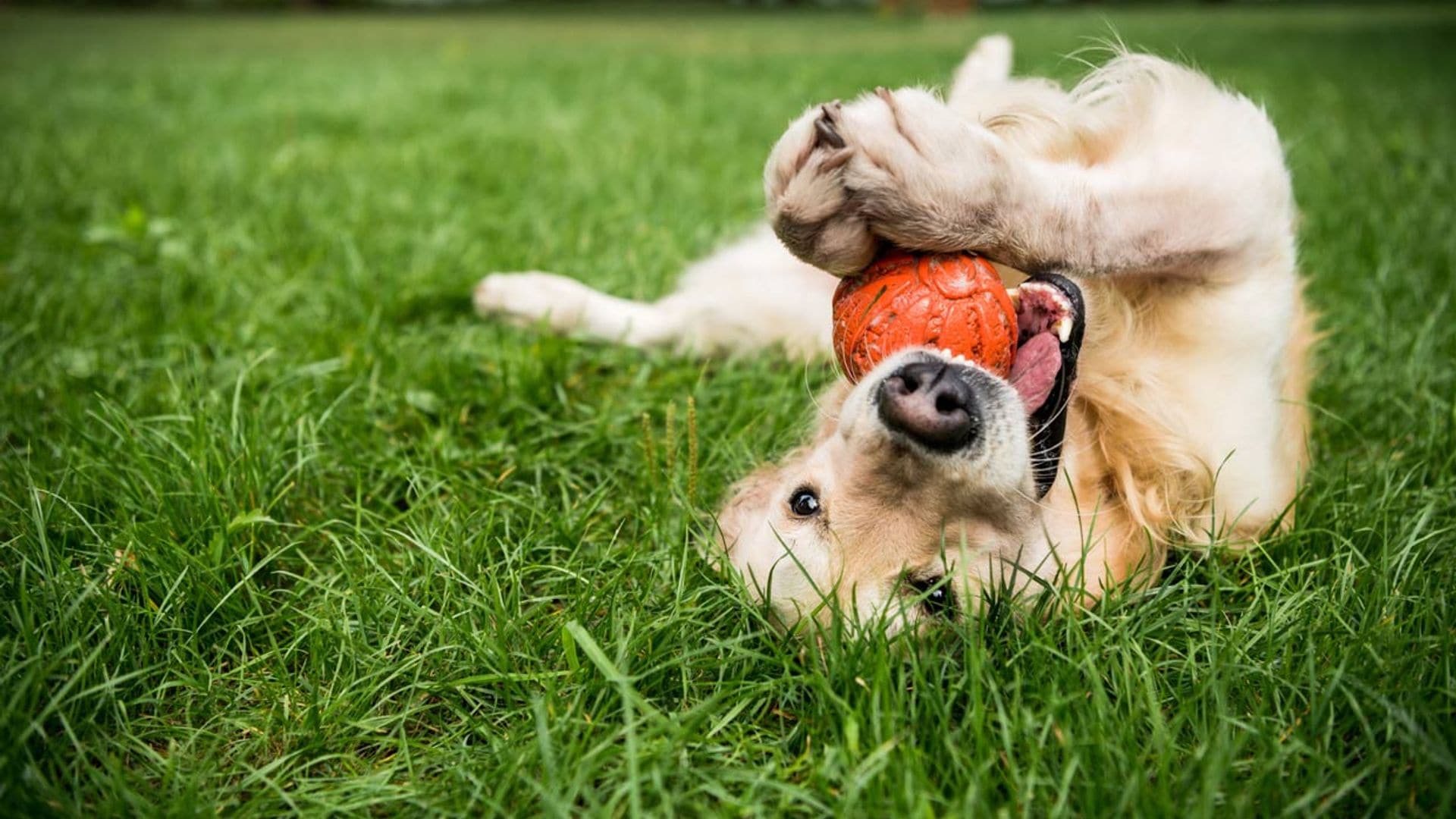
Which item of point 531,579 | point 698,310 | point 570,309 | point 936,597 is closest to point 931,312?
point 936,597

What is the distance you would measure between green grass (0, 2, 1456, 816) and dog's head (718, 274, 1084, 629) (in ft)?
0.37

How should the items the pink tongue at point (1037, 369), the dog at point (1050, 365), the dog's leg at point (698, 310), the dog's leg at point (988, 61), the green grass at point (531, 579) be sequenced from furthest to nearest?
the dog's leg at point (988, 61) → the dog's leg at point (698, 310) → the pink tongue at point (1037, 369) → the dog at point (1050, 365) → the green grass at point (531, 579)

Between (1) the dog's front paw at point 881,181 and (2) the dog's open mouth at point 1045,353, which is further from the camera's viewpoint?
(2) the dog's open mouth at point 1045,353

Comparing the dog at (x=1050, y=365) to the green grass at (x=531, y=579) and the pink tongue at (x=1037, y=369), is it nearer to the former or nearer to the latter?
the pink tongue at (x=1037, y=369)

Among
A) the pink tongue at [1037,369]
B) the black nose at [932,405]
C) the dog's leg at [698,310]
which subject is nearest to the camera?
the black nose at [932,405]

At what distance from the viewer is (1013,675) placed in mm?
1661

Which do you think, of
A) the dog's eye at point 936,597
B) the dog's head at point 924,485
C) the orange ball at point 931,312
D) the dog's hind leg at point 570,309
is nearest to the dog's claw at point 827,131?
the orange ball at point 931,312

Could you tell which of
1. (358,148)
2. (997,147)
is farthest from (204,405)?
(358,148)

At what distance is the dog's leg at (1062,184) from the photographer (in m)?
1.76

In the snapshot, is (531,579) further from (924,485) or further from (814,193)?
(814,193)

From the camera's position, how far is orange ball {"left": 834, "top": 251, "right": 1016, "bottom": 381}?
69.1 inches

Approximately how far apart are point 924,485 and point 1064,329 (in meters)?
0.47

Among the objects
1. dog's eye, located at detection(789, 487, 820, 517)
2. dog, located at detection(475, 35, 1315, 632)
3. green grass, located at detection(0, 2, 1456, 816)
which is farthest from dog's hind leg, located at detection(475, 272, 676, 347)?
dog's eye, located at detection(789, 487, 820, 517)

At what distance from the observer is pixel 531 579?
80.2 inches
